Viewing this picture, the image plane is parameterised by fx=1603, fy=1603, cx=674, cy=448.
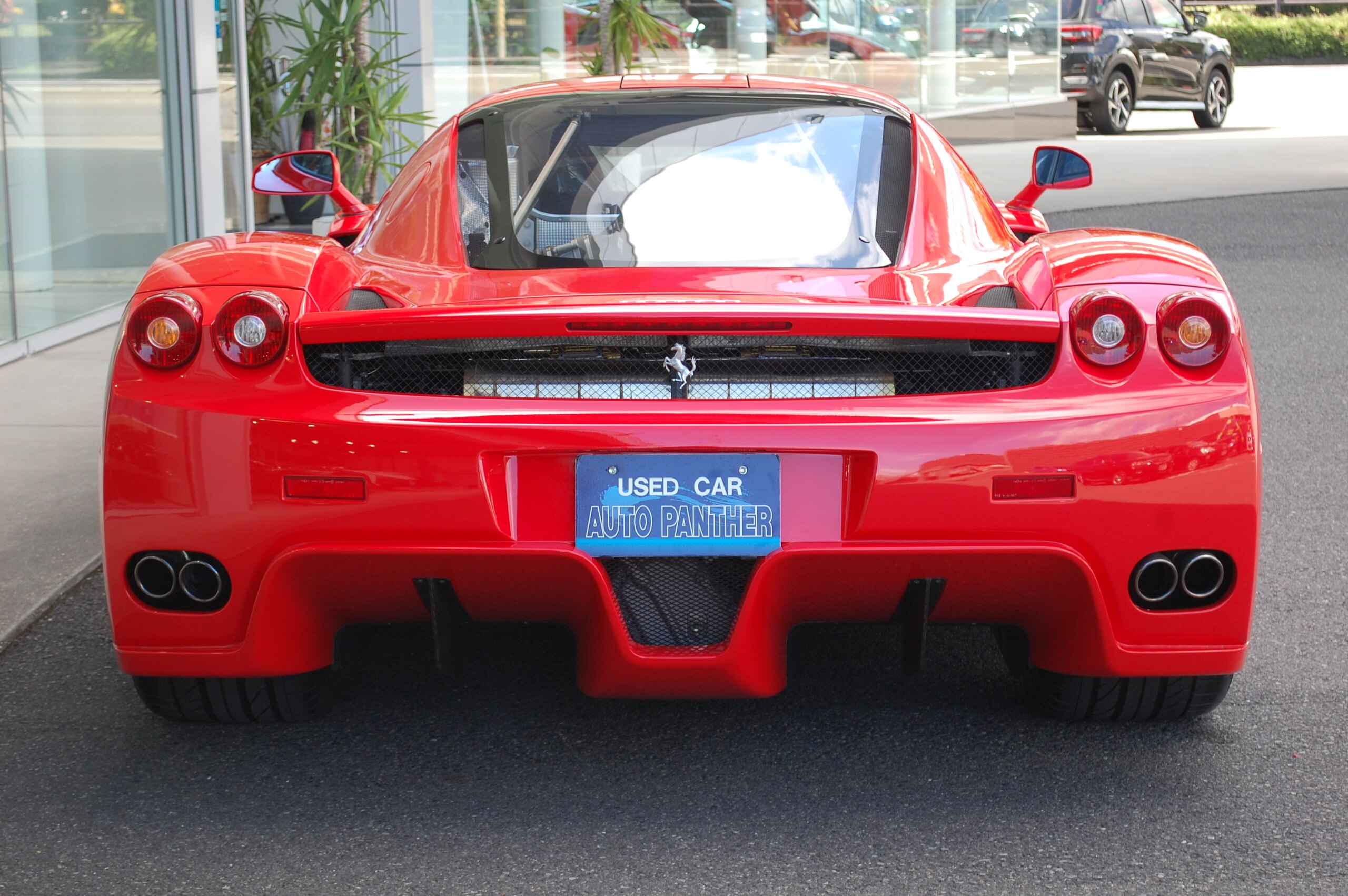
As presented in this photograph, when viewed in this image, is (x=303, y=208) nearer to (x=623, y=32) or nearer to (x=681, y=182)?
(x=623, y=32)

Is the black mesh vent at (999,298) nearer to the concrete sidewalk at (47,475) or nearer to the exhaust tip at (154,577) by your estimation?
the exhaust tip at (154,577)

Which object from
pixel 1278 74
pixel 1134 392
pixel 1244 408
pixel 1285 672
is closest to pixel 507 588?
pixel 1134 392

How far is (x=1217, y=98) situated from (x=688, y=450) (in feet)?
62.9

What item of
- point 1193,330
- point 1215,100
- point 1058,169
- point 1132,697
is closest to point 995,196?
point 1058,169

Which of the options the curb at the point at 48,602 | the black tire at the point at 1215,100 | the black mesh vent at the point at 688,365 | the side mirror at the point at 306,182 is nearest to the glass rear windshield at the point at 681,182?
the black mesh vent at the point at 688,365

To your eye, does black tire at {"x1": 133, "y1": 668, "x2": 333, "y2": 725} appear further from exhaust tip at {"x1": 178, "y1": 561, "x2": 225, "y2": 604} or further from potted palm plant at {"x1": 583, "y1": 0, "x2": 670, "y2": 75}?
potted palm plant at {"x1": 583, "y1": 0, "x2": 670, "y2": 75}

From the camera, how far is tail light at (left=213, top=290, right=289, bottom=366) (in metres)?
2.74

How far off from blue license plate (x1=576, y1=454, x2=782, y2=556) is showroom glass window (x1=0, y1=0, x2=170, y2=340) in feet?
18.3

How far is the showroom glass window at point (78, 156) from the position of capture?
750cm

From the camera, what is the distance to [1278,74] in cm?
3388

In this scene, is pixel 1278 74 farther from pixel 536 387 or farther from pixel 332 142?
pixel 536 387

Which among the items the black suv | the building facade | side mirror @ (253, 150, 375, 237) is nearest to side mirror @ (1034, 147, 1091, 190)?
side mirror @ (253, 150, 375, 237)

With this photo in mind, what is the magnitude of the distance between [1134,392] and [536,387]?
1.01m

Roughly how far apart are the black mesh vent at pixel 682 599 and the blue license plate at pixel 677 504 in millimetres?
103
